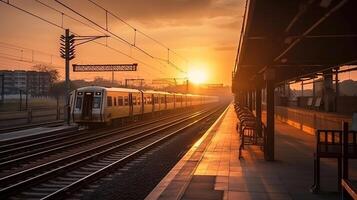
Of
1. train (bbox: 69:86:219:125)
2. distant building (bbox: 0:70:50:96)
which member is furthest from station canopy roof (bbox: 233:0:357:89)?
distant building (bbox: 0:70:50:96)

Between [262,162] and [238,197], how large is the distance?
473cm

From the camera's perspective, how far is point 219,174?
10.8m

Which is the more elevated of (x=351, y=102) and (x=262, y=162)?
(x=351, y=102)

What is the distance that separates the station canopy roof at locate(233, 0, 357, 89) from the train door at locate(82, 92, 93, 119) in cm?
1483

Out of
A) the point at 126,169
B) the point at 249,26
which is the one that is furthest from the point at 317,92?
the point at 249,26

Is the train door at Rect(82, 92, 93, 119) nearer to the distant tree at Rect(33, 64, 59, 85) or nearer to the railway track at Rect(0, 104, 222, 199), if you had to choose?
the railway track at Rect(0, 104, 222, 199)

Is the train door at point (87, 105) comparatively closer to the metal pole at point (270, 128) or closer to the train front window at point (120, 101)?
the train front window at point (120, 101)

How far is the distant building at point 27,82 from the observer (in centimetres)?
11875

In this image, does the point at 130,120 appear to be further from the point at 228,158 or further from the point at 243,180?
the point at 243,180

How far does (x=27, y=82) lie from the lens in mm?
95875

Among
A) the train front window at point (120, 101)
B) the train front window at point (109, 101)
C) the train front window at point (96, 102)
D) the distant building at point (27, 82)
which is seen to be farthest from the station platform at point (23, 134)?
the distant building at point (27, 82)

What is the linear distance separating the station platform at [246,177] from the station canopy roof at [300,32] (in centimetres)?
285

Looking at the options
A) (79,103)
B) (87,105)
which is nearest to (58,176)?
(87,105)

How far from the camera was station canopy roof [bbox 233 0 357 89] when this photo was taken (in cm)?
761
